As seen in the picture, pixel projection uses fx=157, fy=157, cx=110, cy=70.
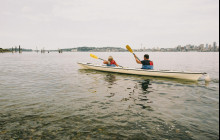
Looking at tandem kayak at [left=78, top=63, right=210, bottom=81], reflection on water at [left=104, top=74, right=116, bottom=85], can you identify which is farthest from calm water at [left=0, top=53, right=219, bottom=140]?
tandem kayak at [left=78, top=63, right=210, bottom=81]

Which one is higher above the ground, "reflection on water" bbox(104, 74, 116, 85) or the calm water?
"reflection on water" bbox(104, 74, 116, 85)

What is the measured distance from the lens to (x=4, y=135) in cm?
481

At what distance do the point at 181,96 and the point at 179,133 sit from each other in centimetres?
488

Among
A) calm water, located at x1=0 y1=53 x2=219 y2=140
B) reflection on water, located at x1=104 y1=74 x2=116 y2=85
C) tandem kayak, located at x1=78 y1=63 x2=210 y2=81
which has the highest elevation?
tandem kayak, located at x1=78 y1=63 x2=210 y2=81

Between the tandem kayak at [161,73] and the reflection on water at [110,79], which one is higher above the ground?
the tandem kayak at [161,73]

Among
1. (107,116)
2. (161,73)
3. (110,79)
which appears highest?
(161,73)

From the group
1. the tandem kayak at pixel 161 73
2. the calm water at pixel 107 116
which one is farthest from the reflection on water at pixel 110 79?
the calm water at pixel 107 116

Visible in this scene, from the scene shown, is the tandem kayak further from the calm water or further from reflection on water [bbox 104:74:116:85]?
the calm water

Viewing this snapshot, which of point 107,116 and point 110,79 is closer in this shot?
point 107,116

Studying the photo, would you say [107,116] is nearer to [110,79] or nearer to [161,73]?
[110,79]

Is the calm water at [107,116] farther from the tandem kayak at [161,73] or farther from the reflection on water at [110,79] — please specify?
the tandem kayak at [161,73]

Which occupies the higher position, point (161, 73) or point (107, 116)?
point (161, 73)

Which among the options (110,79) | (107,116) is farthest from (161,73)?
(107,116)

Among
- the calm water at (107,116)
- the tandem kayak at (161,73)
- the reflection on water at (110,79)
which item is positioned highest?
the tandem kayak at (161,73)
